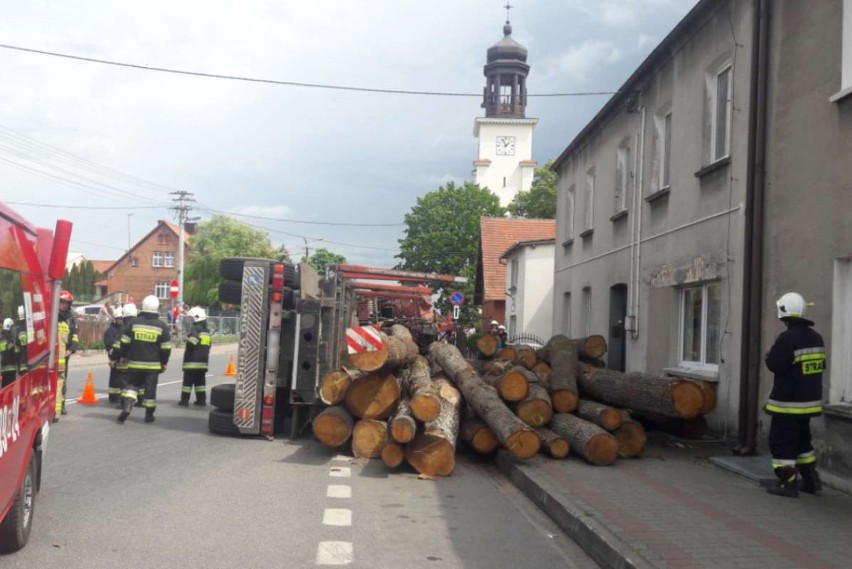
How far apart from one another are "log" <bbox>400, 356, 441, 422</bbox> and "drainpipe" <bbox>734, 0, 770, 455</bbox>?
11.2 feet

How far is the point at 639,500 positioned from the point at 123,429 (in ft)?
23.1

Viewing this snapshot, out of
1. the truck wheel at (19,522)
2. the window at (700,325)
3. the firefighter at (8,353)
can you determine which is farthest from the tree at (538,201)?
the firefighter at (8,353)

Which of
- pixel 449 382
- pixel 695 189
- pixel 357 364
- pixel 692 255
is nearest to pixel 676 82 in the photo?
pixel 695 189

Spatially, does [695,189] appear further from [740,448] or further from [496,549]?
[496,549]

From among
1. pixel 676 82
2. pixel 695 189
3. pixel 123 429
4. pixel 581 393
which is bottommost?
pixel 123 429

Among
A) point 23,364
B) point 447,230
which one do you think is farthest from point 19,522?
point 447,230

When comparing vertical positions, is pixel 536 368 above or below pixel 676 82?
below

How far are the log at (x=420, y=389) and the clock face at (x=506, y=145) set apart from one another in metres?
59.0

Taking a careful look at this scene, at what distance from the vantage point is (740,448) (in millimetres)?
9203

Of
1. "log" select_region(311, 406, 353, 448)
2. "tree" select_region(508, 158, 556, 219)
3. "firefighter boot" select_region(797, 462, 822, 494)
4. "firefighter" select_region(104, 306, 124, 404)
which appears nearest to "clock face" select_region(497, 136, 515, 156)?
Result: "tree" select_region(508, 158, 556, 219)

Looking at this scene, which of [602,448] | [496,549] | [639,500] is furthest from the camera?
[602,448]

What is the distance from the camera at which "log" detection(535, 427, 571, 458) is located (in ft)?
30.0

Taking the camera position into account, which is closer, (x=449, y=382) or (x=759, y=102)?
(x=759, y=102)

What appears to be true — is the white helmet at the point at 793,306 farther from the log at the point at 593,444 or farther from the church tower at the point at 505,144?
the church tower at the point at 505,144
